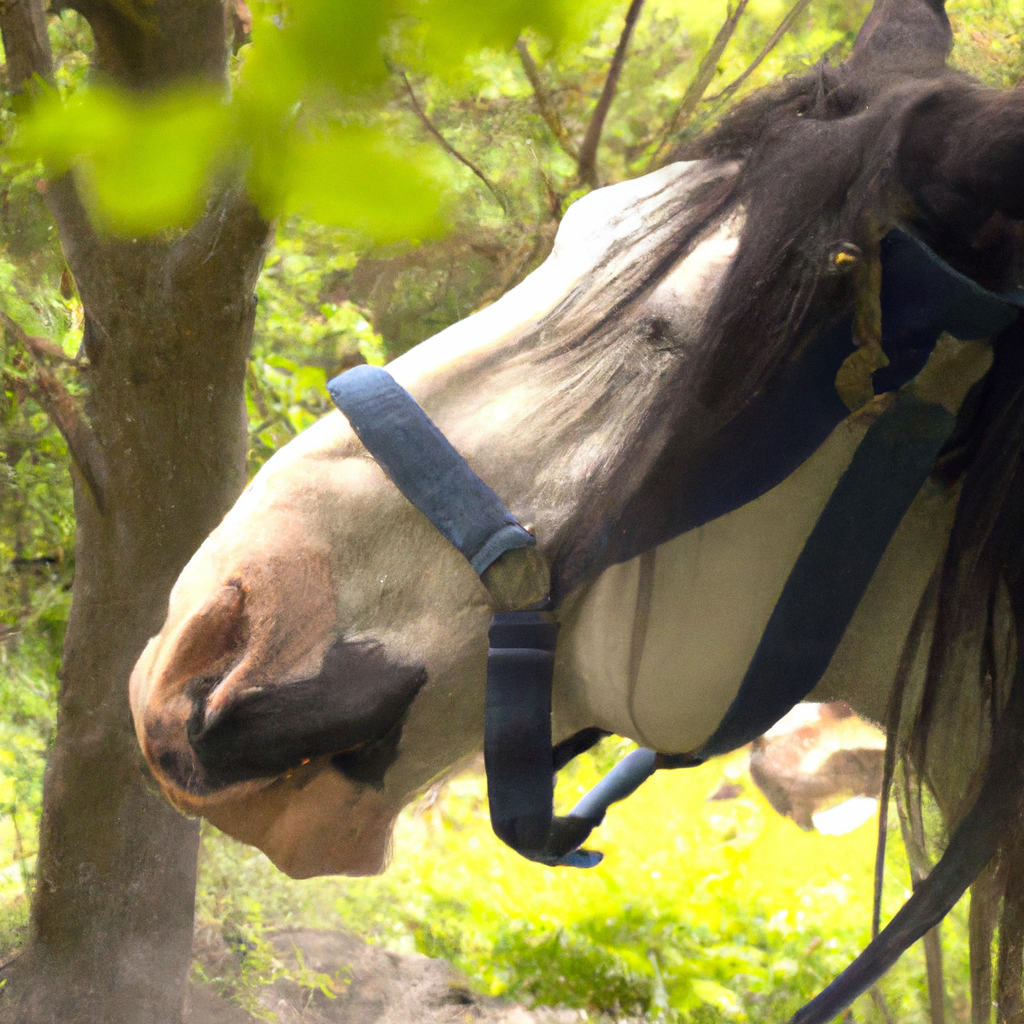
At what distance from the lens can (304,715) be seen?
57cm

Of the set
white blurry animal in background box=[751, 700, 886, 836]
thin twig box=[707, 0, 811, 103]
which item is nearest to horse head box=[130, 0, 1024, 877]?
thin twig box=[707, 0, 811, 103]

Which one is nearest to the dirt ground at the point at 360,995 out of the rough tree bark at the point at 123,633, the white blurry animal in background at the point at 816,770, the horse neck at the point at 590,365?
the rough tree bark at the point at 123,633

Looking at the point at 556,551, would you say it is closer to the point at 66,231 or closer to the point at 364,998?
the point at 66,231

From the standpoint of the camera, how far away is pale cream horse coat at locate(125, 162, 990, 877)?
0.57m

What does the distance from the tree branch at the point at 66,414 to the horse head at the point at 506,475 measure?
0.80 m

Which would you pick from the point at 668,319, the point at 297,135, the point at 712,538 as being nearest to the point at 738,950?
the point at 712,538

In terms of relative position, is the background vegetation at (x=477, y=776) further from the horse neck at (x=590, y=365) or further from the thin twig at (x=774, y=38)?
the horse neck at (x=590, y=365)

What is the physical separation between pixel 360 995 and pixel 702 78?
4.73ft

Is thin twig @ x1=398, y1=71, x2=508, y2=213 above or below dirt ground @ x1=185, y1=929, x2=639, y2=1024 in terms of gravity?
above

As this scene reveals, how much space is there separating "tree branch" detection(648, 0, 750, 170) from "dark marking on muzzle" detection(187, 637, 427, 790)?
0.52 meters

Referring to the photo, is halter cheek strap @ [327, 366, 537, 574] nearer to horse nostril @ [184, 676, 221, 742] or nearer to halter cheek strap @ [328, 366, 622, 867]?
halter cheek strap @ [328, 366, 622, 867]

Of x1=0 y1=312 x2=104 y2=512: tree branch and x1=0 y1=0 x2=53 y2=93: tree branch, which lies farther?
x1=0 y1=312 x2=104 y2=512: tree branch

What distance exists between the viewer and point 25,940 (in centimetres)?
143

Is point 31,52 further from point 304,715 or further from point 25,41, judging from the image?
point 304,715
